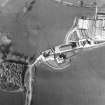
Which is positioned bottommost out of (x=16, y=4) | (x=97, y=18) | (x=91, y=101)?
(x=91, y=101)

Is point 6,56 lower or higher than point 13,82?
higher

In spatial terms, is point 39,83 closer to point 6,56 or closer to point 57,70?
point 57,70

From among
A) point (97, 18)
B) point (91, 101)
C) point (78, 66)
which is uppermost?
point (97, 18)

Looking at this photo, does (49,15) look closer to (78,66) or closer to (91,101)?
(78,66)

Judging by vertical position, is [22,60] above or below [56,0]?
below

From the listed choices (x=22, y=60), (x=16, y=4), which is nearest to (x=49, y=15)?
(x=16, y=4)

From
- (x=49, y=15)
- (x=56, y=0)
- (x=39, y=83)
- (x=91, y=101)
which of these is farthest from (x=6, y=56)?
(x=91, y=101)
